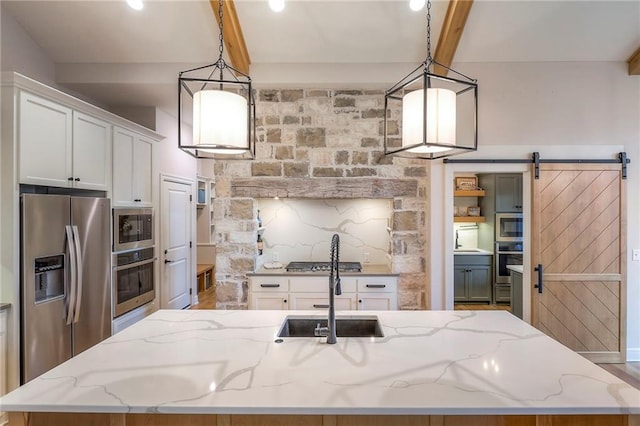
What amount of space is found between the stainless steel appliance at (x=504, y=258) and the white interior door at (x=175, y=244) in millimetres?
4754

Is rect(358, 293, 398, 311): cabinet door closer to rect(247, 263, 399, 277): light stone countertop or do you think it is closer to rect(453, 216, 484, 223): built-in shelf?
rect(247, 263, 399, 277): light stone countertop

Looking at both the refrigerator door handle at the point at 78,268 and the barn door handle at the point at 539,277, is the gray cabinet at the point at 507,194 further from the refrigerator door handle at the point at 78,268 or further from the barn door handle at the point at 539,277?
the refrigerator door handle at the point at 78,268

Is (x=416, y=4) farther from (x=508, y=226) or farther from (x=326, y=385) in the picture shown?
(x=508, y=226)

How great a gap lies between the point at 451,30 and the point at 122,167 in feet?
11.2

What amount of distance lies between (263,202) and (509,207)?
150 inches

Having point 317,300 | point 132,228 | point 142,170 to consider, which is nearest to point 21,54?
point 142,170

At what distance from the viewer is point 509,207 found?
5.20m

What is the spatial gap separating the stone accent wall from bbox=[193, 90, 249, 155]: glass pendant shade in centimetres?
203

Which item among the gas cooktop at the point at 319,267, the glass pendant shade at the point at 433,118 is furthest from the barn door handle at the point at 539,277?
the glass pendant shade at the point at 433,118

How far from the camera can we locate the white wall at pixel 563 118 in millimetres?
3371

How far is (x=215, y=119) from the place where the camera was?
146 centimetres

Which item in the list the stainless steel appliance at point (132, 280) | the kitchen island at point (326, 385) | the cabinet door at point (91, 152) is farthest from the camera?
the stainless steel appliance at point (132, 280)

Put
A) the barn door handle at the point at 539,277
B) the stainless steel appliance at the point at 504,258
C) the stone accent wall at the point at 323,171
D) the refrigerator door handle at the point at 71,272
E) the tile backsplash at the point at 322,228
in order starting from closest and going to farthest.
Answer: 1. the refrigerator door handle at the point at 71,272
2. the barn door handle at the point at 539,277
3. the stone accent wall at the point at 323,171
4. the tile backsplash at the point at 322,228
5. the stainless steel appliance at the point at 504,258

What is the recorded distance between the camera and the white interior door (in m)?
4.47
